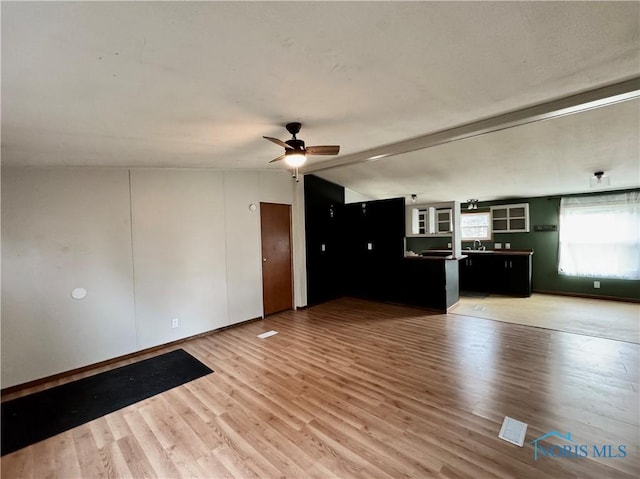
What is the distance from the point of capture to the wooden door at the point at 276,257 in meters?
4.88

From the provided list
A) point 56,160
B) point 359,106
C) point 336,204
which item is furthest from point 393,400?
point 336,204

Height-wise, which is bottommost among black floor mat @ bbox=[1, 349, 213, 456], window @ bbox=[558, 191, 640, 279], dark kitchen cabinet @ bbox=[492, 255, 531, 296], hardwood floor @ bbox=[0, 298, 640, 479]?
black floor mat @ bbox=[1, 349, 213, 456]

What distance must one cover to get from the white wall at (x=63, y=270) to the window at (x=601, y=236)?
8.19 m

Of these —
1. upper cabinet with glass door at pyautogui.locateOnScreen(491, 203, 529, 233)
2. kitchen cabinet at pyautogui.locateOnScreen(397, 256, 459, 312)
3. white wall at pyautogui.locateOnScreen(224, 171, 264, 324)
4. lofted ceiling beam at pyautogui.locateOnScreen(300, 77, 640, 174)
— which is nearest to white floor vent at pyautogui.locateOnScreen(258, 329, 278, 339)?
white wall at pyautogui.locateOnScreen(224, 171, 264, 324)

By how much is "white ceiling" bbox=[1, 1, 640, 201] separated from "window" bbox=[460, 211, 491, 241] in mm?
4034

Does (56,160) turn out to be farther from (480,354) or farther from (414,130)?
(480,354)

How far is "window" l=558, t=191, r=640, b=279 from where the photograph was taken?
5.21 metres

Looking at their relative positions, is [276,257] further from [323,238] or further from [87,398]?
[87,398]

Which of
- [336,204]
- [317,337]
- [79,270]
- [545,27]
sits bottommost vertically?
[317,337]

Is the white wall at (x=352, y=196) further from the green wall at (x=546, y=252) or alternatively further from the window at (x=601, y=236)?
the window at (x=601, y=236)

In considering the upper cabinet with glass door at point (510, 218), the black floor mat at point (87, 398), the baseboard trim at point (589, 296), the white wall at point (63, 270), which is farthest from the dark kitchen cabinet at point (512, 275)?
the white wall at point (63, 270)

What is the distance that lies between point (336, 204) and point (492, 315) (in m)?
3.67

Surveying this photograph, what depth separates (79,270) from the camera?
9.96 ft

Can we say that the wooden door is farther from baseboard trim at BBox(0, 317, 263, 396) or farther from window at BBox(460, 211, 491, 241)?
window at BBox(460, 211, 491, 241)
